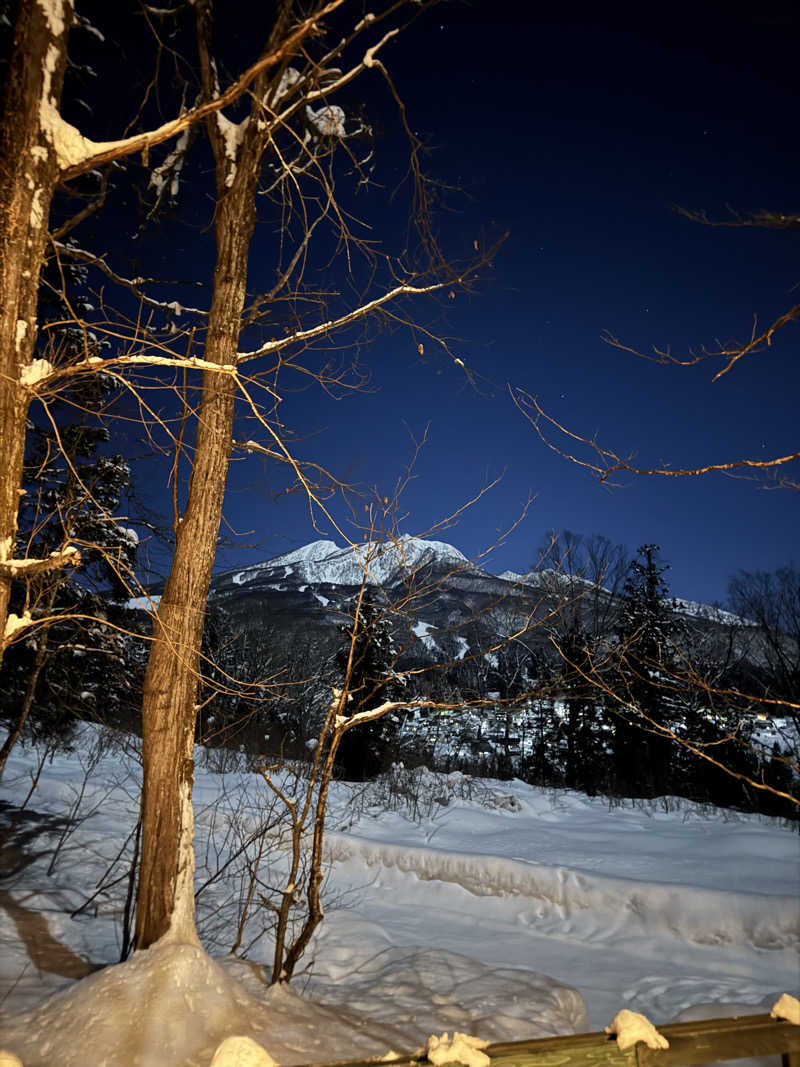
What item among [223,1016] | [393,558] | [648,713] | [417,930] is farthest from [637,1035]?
[648,713]

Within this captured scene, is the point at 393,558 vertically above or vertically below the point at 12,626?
above

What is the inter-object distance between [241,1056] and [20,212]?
10.8 feet

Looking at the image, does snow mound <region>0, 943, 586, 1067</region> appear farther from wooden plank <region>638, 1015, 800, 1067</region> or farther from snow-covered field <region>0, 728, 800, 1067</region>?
wooden plank <region>638, 1015, 800, 1067</region>

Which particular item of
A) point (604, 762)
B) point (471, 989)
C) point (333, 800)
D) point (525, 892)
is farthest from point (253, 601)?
point (471, 989)

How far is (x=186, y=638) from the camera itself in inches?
168

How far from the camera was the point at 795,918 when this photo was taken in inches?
280

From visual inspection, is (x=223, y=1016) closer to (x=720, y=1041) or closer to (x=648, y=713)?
(x=720, y=1041)

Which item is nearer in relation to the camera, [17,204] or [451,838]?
[17,204]

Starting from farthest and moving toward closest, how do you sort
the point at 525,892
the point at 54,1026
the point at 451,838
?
1. the point at 451,838
2. the point at 525,892
3. the point at 54,1026

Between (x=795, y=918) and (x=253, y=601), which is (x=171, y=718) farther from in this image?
(x=253, y=601)

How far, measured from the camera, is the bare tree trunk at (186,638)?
3967 millimetres

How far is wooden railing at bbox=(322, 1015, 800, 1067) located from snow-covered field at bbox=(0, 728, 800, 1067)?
1.82 metres

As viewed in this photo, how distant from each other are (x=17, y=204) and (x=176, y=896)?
12.7ft

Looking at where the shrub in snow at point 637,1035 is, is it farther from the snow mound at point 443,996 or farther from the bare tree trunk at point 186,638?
the bare tree trunk at point 186,638
